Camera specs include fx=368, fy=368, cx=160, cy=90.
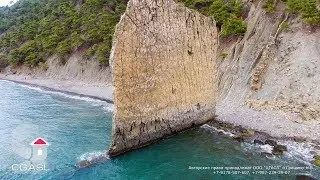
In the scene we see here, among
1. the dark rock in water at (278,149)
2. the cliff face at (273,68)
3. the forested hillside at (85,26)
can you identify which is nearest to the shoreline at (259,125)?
the dark rock in water at (278,149)

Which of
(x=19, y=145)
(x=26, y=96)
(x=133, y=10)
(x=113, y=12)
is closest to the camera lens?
(x=133, y=10)

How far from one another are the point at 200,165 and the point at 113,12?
5251 centimetres

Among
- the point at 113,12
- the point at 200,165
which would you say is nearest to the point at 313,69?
the point at 200,165

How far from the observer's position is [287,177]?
23.2 meters

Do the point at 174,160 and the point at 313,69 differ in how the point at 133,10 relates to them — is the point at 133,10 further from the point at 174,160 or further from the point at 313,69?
the point at 313,69

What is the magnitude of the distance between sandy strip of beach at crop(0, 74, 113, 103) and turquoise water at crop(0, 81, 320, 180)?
12.8 metres

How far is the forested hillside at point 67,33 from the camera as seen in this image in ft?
218

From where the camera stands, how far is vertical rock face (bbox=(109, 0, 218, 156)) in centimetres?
2666

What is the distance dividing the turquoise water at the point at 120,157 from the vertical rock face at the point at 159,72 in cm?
158

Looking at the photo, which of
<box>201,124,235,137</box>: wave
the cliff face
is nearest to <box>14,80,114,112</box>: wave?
<box>201,124,235,137</box>: wave

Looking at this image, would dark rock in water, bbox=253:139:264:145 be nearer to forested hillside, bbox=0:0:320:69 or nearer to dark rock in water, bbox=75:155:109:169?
dark rock in water, bbox=75:155:109:169

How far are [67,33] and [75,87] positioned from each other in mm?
20523

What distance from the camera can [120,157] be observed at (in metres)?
26.6

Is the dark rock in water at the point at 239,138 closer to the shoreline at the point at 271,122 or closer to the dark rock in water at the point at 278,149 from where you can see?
the shoreline at the point at 271,122
